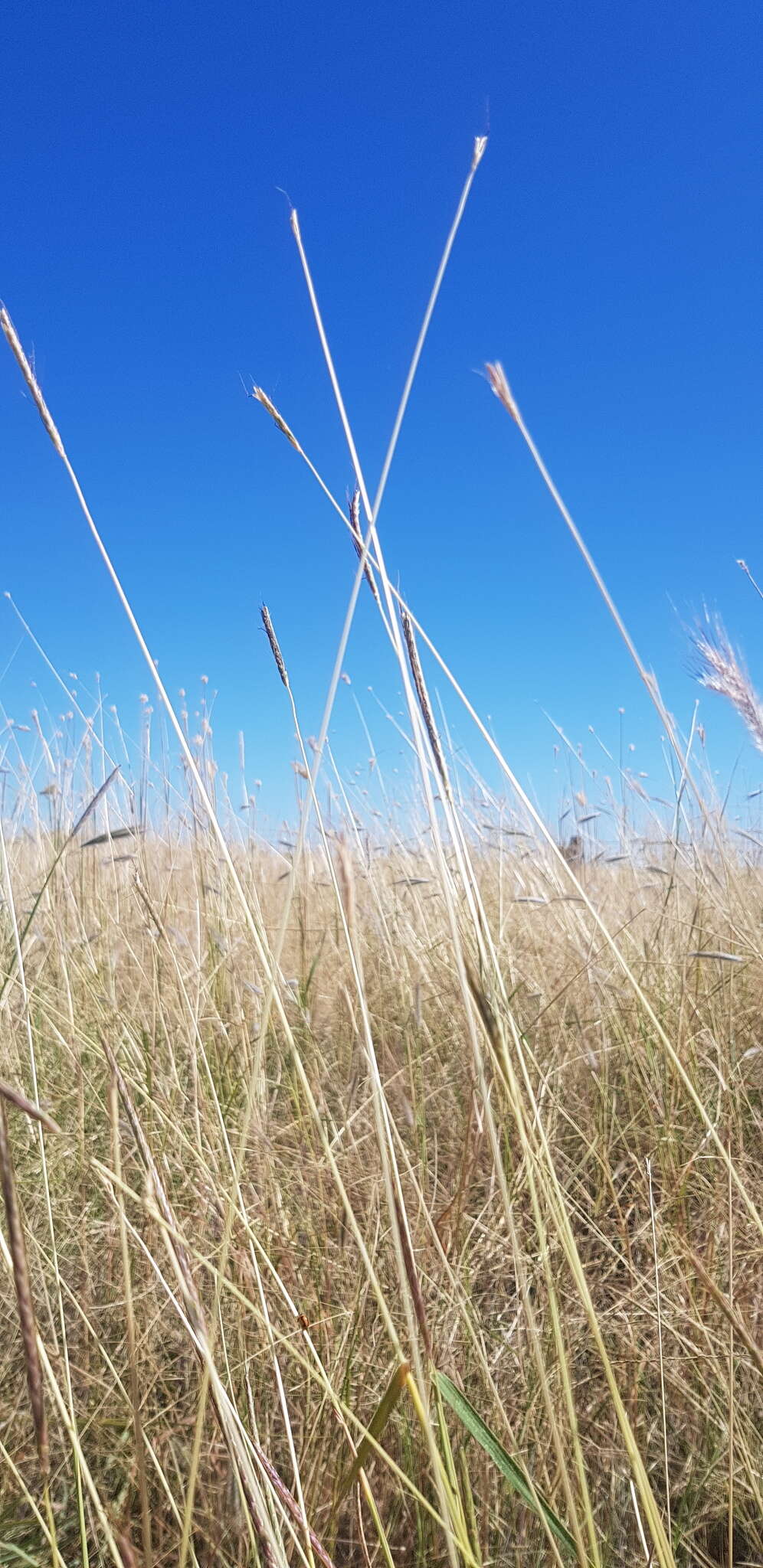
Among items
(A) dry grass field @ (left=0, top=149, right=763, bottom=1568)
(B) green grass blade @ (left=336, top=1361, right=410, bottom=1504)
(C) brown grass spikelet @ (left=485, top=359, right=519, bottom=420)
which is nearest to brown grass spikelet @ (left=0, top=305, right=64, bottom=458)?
(A) dry grass field @ (left=0, top=149, right=763, bottom=1568)

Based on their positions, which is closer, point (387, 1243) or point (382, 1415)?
point (382, 1415)

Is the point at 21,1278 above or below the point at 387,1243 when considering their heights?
above

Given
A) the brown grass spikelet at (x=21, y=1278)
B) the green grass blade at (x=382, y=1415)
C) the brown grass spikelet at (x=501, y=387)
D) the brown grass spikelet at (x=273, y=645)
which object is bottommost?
the green grass blade at (x=382, y=1415)

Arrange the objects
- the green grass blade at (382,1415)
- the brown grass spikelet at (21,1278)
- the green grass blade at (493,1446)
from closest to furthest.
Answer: the brown grass spikelet at (21,1278)
the green grass blade at (382,1415)
the green grass blade at (493,1446)

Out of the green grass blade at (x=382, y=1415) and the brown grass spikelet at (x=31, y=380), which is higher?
the brown grass spikelet at (x=31, y=380)

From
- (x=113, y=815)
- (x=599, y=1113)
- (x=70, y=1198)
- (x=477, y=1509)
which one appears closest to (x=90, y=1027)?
(x=70, y=1198)

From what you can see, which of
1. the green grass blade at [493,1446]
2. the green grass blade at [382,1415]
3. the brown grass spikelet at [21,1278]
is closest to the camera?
the brown grass spikelet at [21,1278]

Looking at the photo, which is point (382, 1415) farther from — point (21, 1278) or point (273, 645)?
point (273, 645)

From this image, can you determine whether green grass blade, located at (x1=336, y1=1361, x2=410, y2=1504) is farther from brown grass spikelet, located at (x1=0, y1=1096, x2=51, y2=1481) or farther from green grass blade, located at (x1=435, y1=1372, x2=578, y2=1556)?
brown grass spikelet, located at (x1=0, y1=1096, x2=51, y2=1481)

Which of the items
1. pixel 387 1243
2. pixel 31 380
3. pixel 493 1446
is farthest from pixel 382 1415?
pixel 31 380

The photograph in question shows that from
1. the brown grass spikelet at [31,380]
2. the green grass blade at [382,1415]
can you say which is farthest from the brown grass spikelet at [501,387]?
the green grass blade at [382,1415]

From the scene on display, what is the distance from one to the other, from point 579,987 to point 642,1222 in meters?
0.58

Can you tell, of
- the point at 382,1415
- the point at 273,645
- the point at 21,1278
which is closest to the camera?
the point at 21,1278

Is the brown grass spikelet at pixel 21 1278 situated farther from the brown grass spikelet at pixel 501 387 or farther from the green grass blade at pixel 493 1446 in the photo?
the brown grass spikelet at pixel 501 387
